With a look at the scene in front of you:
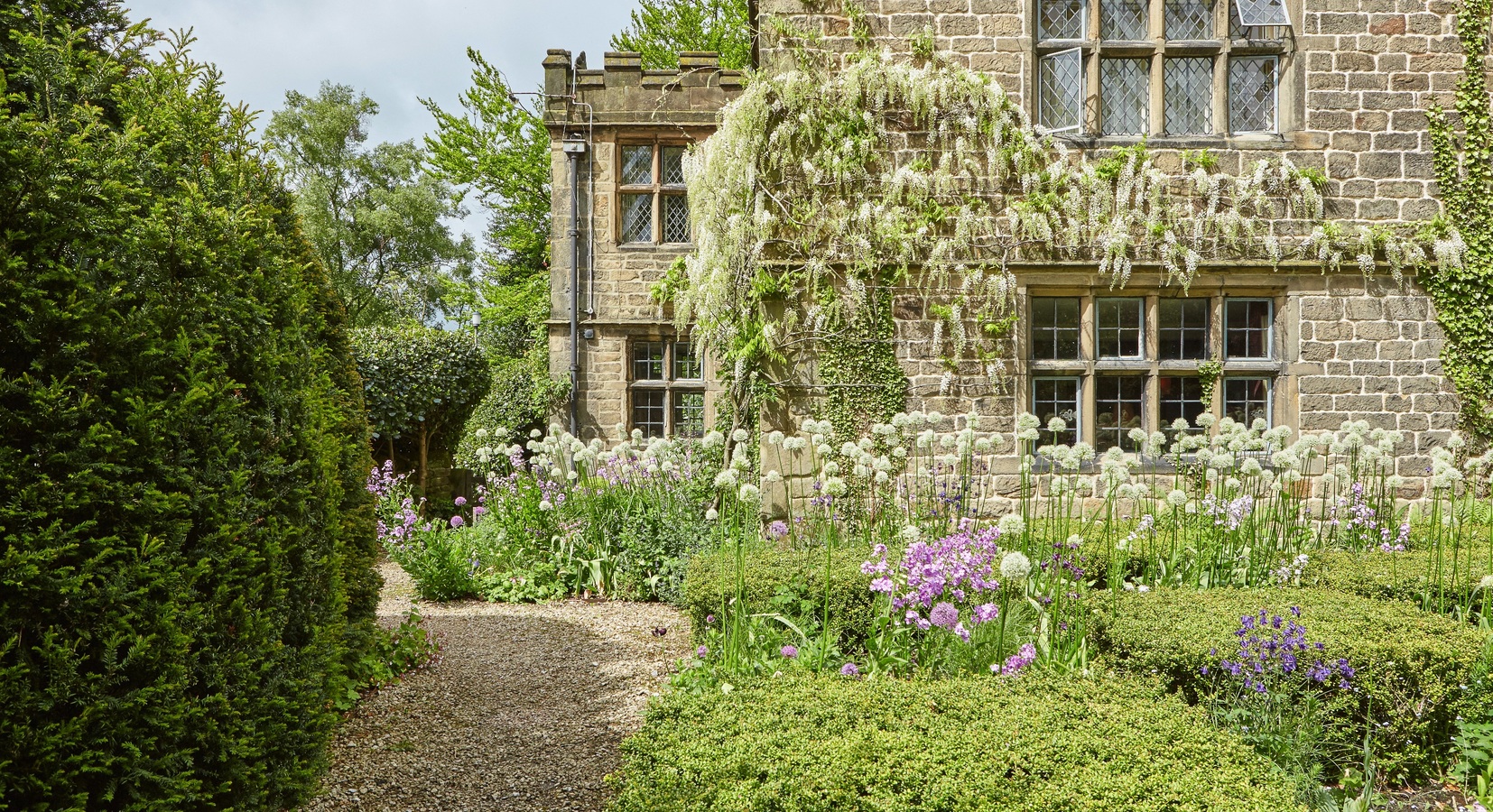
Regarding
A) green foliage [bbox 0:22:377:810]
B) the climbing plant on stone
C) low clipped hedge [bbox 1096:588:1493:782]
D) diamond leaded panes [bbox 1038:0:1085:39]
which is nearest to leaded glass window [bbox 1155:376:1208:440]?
the climbing plant on stone

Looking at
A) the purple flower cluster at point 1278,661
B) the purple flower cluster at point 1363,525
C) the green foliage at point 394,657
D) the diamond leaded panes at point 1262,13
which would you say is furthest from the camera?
the diamond leaded panes at point 1262,13

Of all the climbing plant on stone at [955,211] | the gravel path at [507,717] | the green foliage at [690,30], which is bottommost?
the gravel path at [507,717]

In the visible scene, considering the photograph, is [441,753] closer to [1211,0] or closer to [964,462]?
[964,462]

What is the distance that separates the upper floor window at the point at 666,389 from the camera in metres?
10.1

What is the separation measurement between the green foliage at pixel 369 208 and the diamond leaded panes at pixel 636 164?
11542 millimetres

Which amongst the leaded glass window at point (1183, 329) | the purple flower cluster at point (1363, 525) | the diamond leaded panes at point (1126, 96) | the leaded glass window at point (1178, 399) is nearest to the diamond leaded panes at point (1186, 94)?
the diamond leaded panes at point (1126, 96)

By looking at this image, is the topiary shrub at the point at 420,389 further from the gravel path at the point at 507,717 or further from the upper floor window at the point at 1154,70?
the upper floor window at the point at 1154,70

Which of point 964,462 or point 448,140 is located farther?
point 448,140

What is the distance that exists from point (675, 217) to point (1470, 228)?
7.35m

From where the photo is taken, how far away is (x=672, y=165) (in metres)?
10.1

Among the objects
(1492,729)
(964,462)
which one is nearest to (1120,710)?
(1492,729)

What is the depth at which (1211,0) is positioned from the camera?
6523 millimetres

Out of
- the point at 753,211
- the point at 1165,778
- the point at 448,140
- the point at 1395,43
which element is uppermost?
the point at 448,140

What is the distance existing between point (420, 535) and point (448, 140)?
13.5 m
